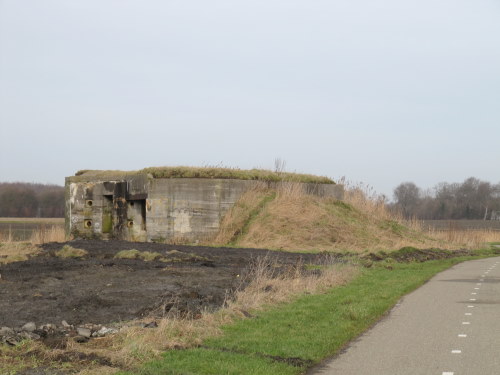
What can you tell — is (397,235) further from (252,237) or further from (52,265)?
(52,265)

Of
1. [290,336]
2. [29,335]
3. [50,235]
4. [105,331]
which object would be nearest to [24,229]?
[50,235]

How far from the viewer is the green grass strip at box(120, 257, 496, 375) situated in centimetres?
793

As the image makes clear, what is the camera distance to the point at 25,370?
7.34 meters

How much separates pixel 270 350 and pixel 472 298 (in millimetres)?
7230

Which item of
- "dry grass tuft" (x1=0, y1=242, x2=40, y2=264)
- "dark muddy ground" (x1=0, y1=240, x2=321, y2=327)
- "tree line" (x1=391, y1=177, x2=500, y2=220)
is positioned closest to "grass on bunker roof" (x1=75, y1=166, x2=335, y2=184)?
"dry grass tuft" (x1=0, y1=242, x2=40, y2=264)

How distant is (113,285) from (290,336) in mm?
6458

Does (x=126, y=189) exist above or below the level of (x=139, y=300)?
above

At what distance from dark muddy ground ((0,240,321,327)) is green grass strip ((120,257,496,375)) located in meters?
1.42

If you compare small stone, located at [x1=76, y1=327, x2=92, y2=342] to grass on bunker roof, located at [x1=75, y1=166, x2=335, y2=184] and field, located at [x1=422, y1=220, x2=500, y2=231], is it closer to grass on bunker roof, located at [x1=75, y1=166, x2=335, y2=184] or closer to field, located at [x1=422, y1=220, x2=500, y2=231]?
grass on bunker roof, located at [x1=75, y1=166, x2=335, y2=184]

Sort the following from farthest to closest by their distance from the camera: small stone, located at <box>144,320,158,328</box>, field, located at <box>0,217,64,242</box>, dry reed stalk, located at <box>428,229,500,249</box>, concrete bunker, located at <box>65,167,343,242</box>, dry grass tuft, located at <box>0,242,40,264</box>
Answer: dry reed stalk, located at <box>428,229,500,249</box>
field, located at <box>0,217,64,242</box>
concrete bunker, located at <box>65,167,343,242</box>
dry grass tuft, located at <box>0,242,40,264</box>
small stone, located at <box>144,320,158,328</box>

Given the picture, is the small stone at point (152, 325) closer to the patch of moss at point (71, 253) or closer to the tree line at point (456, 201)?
the patch of moss at point (71, 253)

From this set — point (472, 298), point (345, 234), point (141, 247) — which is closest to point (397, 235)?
point (345, 234)

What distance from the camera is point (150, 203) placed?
30094mm

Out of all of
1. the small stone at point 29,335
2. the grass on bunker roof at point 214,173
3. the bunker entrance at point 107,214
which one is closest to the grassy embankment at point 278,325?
the small stone at point 29,335
